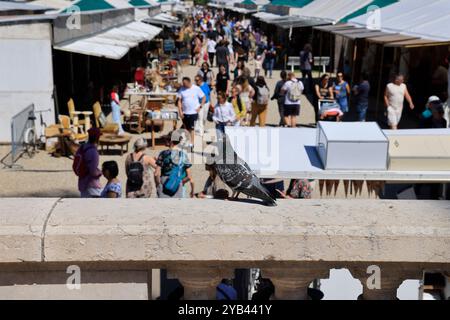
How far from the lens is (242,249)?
254 cm

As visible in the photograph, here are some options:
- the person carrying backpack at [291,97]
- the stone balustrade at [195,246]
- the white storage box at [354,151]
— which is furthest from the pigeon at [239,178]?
the person carrying backpack at [291,97]

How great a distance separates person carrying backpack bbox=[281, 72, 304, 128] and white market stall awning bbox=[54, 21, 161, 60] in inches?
154

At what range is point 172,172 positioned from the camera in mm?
7477

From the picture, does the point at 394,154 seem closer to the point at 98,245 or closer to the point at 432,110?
the point at 432,110

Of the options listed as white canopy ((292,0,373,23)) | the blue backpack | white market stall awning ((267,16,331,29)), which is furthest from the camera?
white market stall awning ((267,16,331,29))

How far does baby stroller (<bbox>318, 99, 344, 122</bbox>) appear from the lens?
43.1ft

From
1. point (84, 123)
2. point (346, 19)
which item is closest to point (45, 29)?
point (84, 123)

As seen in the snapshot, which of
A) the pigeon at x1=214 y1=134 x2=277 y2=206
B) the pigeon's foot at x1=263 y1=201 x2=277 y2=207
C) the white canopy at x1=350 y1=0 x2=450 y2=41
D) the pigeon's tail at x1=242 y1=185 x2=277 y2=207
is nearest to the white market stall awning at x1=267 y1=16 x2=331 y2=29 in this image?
the white canopy at x1=350 y1=0 x2=450 y2=41

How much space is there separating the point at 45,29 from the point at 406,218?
11.9 m

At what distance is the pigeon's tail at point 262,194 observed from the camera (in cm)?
293

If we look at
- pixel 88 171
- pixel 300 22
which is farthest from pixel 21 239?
pixel 300 22

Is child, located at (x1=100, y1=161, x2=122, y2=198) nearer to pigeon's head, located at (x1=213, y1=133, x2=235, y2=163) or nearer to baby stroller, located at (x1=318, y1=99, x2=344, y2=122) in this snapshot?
pigeon's head, located at (x1=213, y1=133, x2=235, y2=163)

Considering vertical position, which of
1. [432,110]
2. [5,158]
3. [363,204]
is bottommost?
[5,158]
